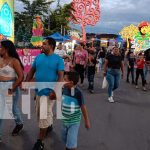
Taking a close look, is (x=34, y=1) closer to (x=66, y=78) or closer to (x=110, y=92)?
(x=110, y=92)

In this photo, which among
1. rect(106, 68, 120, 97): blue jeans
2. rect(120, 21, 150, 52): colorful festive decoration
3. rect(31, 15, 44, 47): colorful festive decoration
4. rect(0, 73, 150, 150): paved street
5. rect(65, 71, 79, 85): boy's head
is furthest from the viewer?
rect(120, 21, 150, 52): colorful festive decoration

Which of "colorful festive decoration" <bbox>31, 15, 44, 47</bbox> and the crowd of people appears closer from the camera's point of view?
the crowd of people

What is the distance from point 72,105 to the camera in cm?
522

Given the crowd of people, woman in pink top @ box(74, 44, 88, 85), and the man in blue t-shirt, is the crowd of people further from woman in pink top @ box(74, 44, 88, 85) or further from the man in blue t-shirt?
woman in pink top @ box(74, 44, 88, 85)

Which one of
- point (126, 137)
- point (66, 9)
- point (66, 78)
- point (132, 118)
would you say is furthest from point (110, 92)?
point (66, 9)

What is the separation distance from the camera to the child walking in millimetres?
5184

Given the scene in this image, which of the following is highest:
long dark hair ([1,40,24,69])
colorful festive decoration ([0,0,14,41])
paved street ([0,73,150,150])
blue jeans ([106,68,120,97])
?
colorful festive decoration ([0,0,14,41])

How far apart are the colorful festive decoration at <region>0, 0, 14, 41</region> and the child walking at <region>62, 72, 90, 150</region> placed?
11313 millimetres

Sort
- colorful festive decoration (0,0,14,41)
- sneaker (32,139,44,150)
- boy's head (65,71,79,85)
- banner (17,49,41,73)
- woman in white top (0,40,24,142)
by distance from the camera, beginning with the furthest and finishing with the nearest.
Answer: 1. banner (17,49,41,73)
2. colorful festive decoration (0,0,14,41)
3. woman in white top (0,40,24,142)
4. sneaker (32,139,44,150)
5. boy's head (65,71,79,85)

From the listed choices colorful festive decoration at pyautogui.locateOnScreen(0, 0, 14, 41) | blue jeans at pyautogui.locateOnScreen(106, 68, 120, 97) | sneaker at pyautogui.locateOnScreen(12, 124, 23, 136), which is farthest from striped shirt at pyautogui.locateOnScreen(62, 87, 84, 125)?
colorful festive decoration at pyautogui.locateOnScreen(0, 0, 14, 41)

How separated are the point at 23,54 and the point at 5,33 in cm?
195

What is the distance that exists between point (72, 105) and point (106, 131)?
228cm

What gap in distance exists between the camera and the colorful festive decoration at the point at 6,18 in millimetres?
16270

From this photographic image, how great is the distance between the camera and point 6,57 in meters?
6.23
